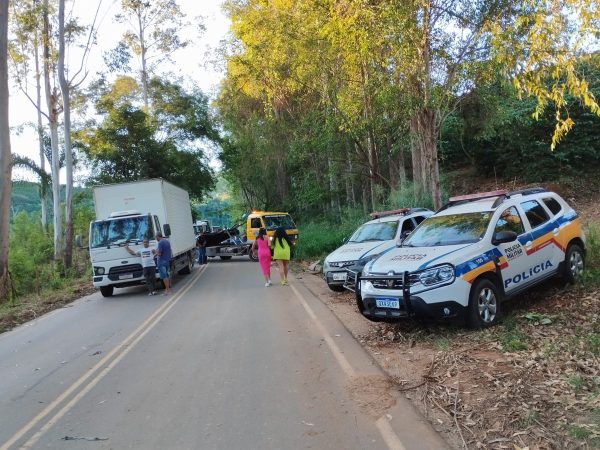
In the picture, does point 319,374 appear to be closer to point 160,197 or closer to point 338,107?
point 160,197

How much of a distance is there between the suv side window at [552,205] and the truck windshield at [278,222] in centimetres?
1661

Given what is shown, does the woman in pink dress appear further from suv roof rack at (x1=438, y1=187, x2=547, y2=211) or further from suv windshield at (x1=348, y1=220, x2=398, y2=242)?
suv roof rack at (x1=438, y1=187, x2=547, y2=211)

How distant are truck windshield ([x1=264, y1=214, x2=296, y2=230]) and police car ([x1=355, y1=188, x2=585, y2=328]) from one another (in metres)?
16.3

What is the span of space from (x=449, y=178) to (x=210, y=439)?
73.3 feet

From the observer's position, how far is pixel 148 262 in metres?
14.7

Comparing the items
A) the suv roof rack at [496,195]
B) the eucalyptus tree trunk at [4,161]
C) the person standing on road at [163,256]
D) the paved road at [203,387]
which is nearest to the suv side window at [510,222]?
the suv roof rack at [496,195]

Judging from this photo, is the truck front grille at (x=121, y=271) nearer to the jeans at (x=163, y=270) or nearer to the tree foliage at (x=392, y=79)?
the jeans at (x=163, y=270)

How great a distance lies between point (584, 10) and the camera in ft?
18.2

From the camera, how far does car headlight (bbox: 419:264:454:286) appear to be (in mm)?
6750

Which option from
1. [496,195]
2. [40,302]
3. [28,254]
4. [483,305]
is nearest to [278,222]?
[40,302]

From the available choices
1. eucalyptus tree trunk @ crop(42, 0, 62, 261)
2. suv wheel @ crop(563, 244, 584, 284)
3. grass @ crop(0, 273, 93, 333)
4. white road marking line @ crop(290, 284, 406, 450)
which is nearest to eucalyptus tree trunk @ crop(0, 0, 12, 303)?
grass @ crop(0, 273, 93, 333)

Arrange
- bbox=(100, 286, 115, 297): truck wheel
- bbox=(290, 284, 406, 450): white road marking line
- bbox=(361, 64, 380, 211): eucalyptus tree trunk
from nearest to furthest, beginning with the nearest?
bbox=(290, 284, 406, 450): white road marking line → bbox=(100, 286, 115, 297): truck wheel → bbox=(361, 64, 380, 211): eucalyptus tree trunk

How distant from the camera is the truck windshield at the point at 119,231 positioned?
49.4 feet

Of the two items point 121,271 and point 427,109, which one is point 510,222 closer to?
point 427,109
